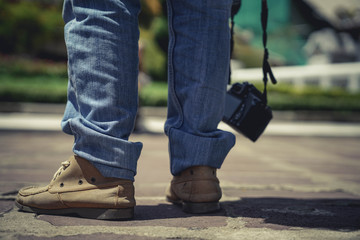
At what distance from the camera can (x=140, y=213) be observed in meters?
1.17

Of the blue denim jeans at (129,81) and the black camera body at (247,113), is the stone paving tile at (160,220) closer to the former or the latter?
the blue denim jeans at (129,81)

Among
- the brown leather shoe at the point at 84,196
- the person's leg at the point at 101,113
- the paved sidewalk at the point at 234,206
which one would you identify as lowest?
the paved sidewalk at the point at 234,206

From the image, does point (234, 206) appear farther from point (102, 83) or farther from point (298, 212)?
point (102, 83)

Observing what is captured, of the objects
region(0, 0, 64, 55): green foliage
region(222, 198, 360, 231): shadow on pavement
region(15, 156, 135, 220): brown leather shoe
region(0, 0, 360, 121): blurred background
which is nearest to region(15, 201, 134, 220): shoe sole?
region(15, 156, 135, 220): brown leather shoe

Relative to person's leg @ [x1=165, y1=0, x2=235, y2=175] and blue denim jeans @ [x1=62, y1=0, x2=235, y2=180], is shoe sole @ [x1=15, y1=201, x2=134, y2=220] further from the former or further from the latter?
person's leg @ [x1=165, y1=0, x2=235, y2=175]

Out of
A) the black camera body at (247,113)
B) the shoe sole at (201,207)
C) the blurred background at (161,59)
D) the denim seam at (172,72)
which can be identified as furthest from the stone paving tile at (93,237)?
the blurred background at (161,59)

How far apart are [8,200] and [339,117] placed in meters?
7.77

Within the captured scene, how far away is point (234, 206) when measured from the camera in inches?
50.5

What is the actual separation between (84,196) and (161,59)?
37.3ft

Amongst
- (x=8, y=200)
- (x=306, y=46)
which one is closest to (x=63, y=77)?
(x=8, y=200)

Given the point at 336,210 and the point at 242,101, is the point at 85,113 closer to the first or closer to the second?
the point at 242,101

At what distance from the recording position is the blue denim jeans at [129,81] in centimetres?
105

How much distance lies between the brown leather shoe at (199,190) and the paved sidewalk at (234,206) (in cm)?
3

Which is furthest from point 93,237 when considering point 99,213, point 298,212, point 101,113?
point 298,212
